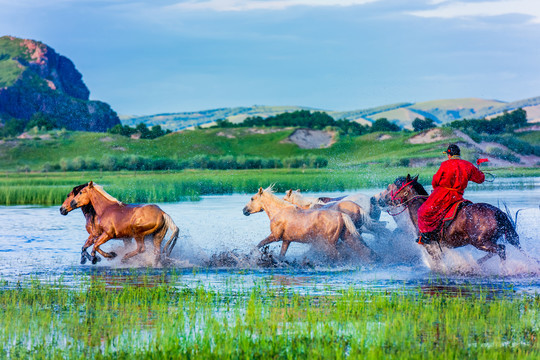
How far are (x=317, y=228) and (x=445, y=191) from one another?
9.15ft

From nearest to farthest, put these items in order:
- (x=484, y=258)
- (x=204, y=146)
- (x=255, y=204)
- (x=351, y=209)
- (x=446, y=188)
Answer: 1. (x=446, y=188)
2. (x=484, y=258)
3. (x=255, y=204)
4. (x=351, y=209)
5. (x=204, y=146)

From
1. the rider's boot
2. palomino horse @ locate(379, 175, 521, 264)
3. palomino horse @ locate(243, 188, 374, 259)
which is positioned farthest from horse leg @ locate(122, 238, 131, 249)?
palomino horse @ locate(379, 175, 521, 264)

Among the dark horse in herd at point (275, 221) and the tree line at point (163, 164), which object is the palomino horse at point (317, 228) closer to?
the dark horse in herd at point (275, 221)

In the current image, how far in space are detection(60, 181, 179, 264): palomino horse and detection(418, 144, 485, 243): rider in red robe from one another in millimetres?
4890

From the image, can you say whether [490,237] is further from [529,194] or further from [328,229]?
[529,194]

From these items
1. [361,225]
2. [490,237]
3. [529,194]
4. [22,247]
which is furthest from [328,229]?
[529,194]

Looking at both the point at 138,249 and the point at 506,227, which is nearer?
the point at 506,227

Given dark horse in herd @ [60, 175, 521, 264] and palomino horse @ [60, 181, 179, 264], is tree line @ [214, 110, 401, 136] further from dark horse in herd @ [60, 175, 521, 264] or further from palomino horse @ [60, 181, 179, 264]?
palomino horse @ [60, 181, 179, 264]

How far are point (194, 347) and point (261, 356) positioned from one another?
30.1 inches

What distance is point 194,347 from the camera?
307 inches

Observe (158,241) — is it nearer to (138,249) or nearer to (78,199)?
(138,249)

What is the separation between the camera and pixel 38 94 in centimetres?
17025

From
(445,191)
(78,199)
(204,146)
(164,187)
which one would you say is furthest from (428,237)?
(204,146)

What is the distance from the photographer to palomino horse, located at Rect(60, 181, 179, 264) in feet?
45.4
